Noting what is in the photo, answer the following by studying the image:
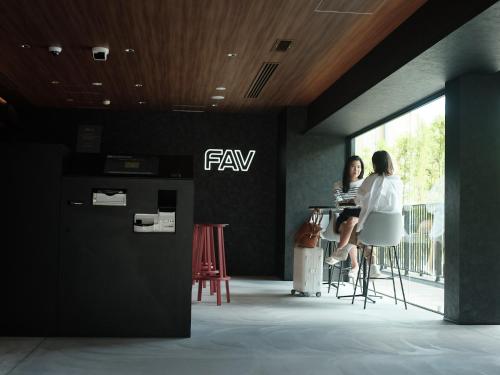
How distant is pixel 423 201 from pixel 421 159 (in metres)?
0.47

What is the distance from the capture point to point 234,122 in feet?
33.3

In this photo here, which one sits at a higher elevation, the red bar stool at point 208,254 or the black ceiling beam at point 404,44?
the black ceiling beam at point 404,44

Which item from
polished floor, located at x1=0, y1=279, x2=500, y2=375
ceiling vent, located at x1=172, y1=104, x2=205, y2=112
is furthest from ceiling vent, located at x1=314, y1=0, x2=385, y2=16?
ceiling vent, located at x1=172, y1=104, x2=205, y2=112

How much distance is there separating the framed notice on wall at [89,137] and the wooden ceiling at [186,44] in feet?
2.78

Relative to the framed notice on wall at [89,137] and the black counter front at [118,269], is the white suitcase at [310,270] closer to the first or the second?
the black counter front at [118,269]

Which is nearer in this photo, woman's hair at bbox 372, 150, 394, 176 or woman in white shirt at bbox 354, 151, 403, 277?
woman in white shirt at bbox 354, 151, 403, 277

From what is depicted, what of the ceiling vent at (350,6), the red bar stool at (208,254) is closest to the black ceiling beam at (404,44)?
the ceiling vent at (350,6)

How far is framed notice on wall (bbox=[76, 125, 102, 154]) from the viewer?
9.77m

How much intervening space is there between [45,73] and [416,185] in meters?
4.47

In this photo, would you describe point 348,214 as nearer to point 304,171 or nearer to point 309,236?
point 309,236

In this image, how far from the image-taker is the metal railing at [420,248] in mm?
6039

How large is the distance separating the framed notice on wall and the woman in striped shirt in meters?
4.08

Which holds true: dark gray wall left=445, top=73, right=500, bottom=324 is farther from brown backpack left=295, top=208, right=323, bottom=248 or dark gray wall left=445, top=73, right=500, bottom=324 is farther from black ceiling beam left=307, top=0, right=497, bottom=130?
brown backpack left=295, top=208, right=323, bottom=248

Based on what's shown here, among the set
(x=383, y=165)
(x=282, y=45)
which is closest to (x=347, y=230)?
(x=383, y=165)
